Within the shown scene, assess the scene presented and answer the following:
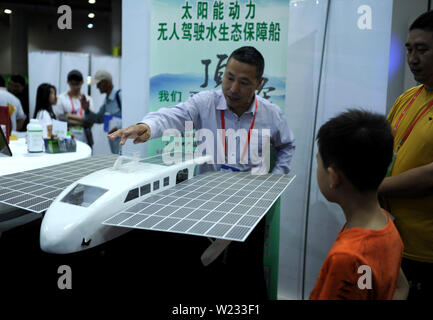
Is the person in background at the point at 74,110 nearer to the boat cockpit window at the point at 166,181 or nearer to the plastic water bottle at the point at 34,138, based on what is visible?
the plastic water bottle at the point at 34,138

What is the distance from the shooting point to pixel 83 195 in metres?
1.30

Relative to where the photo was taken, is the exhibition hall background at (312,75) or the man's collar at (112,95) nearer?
the exhibition hall background at (312,75)

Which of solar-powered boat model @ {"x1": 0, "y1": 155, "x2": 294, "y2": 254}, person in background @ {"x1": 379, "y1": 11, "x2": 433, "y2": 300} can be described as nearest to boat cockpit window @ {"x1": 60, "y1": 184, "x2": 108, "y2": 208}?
solar-powered boat model @ {"x1": 0, "y1": 155, "x2": 294, "y2": 254}

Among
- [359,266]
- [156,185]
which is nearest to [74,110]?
[156,185]

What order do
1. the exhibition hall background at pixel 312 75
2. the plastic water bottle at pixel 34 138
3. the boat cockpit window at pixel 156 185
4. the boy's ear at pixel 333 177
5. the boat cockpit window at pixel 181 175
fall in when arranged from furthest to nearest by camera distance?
the exhibition hall background at pixel 312 75 < the plastic water bottle at pixel 34 138 < the boat cockpit window at pixel 181 175 < the boat cockpit window at pixel 156 185 < the boy's ear at pixel 333 177

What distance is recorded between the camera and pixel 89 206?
1.22m

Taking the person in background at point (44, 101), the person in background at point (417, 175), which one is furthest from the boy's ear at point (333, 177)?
the person in background at point (44, 101)

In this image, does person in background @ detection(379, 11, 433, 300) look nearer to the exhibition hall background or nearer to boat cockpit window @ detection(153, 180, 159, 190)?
boat cockpit window @ detection(153, 180, 159, 190)

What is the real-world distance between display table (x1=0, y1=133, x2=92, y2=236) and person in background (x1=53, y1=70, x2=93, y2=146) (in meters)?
1.92

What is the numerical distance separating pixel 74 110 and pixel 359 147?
15.6 feet

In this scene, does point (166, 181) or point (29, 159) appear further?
point (29, 159)

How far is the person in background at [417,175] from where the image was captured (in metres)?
1.40

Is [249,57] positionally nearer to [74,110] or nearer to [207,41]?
[207,41]
